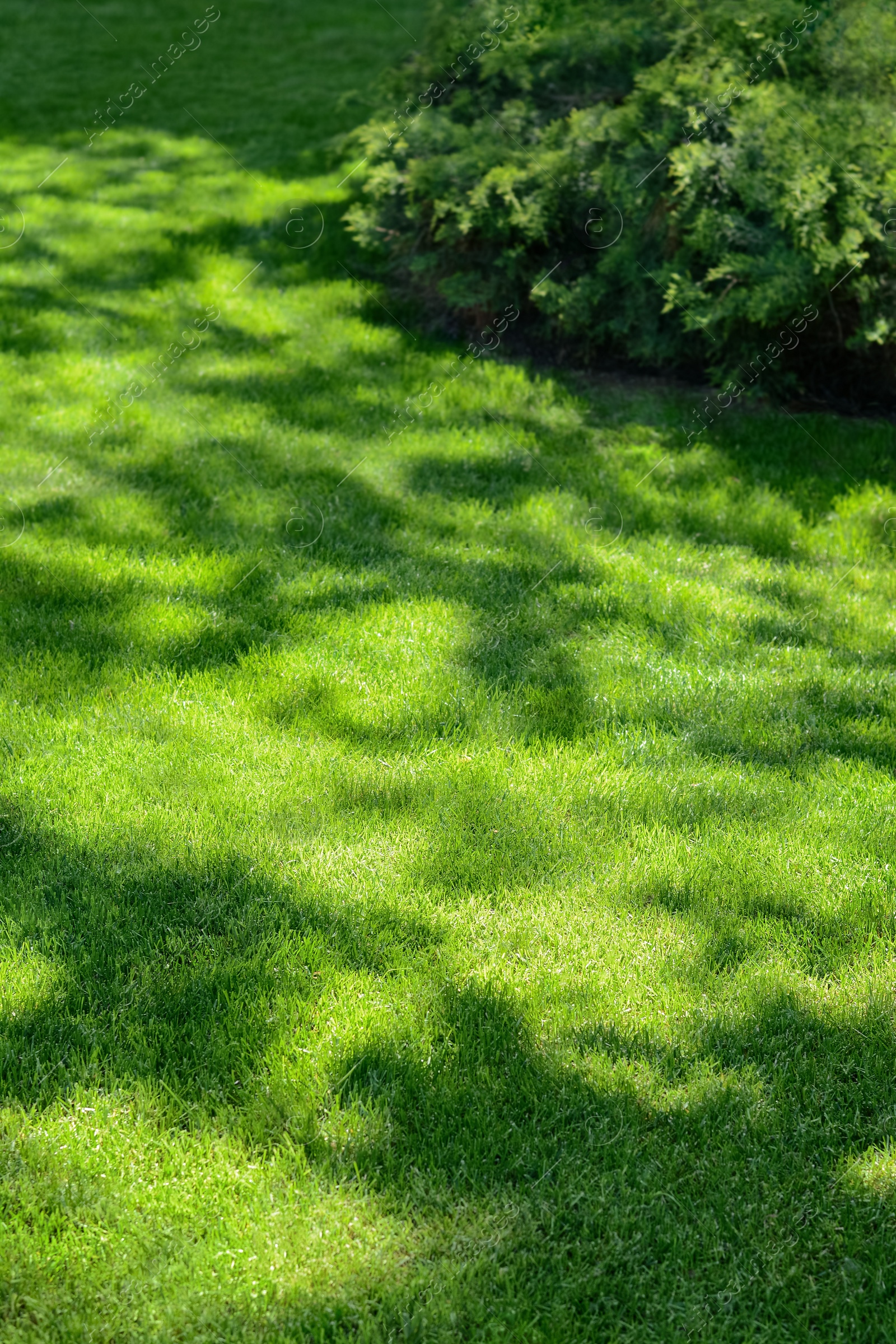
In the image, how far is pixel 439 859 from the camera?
140 inches

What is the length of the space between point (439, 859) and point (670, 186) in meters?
4.82

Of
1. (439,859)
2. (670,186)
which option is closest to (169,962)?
(439,859)

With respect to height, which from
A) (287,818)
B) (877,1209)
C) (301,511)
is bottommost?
(877,1209)

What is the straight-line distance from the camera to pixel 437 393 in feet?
22.2

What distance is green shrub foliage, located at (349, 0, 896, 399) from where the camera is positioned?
6.30 m

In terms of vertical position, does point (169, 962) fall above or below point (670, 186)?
below

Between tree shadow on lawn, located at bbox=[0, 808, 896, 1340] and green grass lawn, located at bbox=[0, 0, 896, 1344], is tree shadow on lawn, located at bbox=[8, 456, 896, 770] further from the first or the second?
tree shadow on lawn, located at bbox=[0, 808, 896, 1340]

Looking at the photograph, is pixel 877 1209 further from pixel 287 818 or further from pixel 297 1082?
pixel 287 818

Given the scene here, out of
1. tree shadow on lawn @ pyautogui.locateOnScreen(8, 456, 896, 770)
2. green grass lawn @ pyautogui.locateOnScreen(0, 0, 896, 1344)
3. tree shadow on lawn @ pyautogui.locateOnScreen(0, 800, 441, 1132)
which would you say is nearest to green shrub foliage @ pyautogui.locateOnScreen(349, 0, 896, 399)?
green grass lawn @ pyautogui.locateOnScreen(0, 0, 896, 1344)

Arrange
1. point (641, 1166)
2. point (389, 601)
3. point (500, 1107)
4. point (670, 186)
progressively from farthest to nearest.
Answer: point (670, 186) → point (389, 601) → point (500, 1107) → point (641, 1166)

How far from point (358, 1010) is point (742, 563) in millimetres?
3154

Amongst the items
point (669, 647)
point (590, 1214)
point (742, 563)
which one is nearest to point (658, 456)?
point (742, 563)

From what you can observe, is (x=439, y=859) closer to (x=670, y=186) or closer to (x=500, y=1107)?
(x=500, y=1107)

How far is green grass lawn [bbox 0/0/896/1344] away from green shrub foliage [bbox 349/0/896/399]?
470 mm
